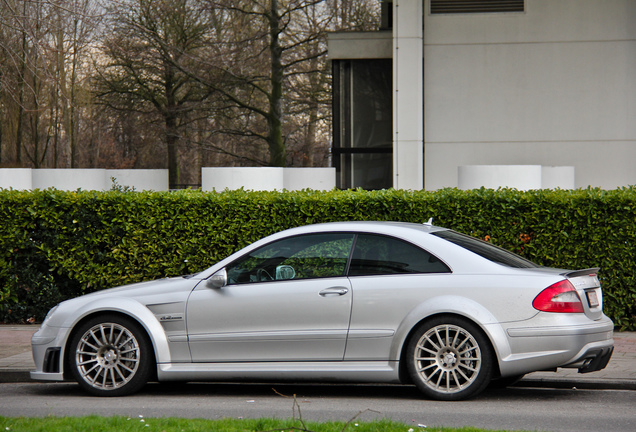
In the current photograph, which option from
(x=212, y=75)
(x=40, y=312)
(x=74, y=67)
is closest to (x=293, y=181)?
(x=40, y=312)

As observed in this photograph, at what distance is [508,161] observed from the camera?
17516 millimetres

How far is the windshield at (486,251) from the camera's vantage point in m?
6.54

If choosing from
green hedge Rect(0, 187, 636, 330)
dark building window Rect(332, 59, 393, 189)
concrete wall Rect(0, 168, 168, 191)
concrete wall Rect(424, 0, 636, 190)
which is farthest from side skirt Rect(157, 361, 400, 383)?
concrete wall Rect(0, 168, 168, 191)

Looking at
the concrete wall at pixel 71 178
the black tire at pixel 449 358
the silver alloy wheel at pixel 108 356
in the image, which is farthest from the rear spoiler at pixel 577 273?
the concrete wall at pixel 71 178

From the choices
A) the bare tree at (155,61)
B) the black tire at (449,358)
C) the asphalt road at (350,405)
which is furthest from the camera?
the bare tree at (155,61)

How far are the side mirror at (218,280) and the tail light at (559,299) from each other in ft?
8.34

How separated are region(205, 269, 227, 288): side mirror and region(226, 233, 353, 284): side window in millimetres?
99

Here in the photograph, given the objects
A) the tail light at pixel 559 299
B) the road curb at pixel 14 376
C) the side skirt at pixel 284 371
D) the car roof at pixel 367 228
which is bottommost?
the road curb at pixel 14 376

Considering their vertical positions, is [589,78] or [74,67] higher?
[74,67]

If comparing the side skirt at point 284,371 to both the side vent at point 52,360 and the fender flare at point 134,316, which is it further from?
the side vent at point 52,360

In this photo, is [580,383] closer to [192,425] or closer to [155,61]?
[192,425]

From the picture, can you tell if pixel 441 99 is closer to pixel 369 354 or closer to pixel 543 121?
pixel 543 121

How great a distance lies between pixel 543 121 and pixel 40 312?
1152 cm

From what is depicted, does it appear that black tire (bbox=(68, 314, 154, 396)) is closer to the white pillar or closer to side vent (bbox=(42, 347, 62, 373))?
side vent (bbox=(42, 347, 62, 373))
